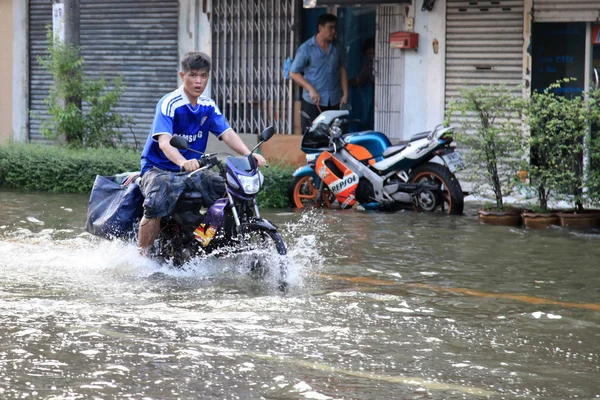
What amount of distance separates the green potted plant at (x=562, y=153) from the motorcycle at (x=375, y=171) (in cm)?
105

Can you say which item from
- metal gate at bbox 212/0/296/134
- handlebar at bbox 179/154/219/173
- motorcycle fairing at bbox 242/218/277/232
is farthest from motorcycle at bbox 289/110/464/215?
handlebar at bbox 179/154/219/173

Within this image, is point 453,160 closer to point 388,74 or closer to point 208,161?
point 388,74

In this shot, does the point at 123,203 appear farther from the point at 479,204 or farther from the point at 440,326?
the point at 479,204

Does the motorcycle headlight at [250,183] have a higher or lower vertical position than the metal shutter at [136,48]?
lower

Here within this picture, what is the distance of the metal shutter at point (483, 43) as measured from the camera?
42.7 feet

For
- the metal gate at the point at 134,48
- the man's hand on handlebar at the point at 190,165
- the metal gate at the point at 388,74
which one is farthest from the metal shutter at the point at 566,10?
the man's hand on handlebar at the point at 190,165

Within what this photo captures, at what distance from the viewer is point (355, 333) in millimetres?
5805

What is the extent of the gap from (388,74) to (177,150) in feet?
23.9

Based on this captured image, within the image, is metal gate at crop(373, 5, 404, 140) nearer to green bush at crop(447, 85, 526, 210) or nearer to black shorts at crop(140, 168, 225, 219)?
green bush at crop(447, 85, 526, 210)

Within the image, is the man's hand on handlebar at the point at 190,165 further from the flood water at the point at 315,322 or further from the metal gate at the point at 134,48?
the metal gate at the point at 134,48

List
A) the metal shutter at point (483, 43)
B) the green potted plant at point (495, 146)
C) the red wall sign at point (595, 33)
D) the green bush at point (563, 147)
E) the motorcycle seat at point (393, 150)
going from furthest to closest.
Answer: the metal shutter at point (483, 43)
the red wall sign at point (595, 33)
the motorcycle seat at point (393, 150)
the green potted plant at point (495, 146)
the green bush at point (563, 147)

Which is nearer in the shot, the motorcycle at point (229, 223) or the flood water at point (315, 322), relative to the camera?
the flood water at point (315, 322)

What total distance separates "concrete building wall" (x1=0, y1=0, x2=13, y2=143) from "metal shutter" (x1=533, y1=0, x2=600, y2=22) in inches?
359

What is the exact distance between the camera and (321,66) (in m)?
13.7
